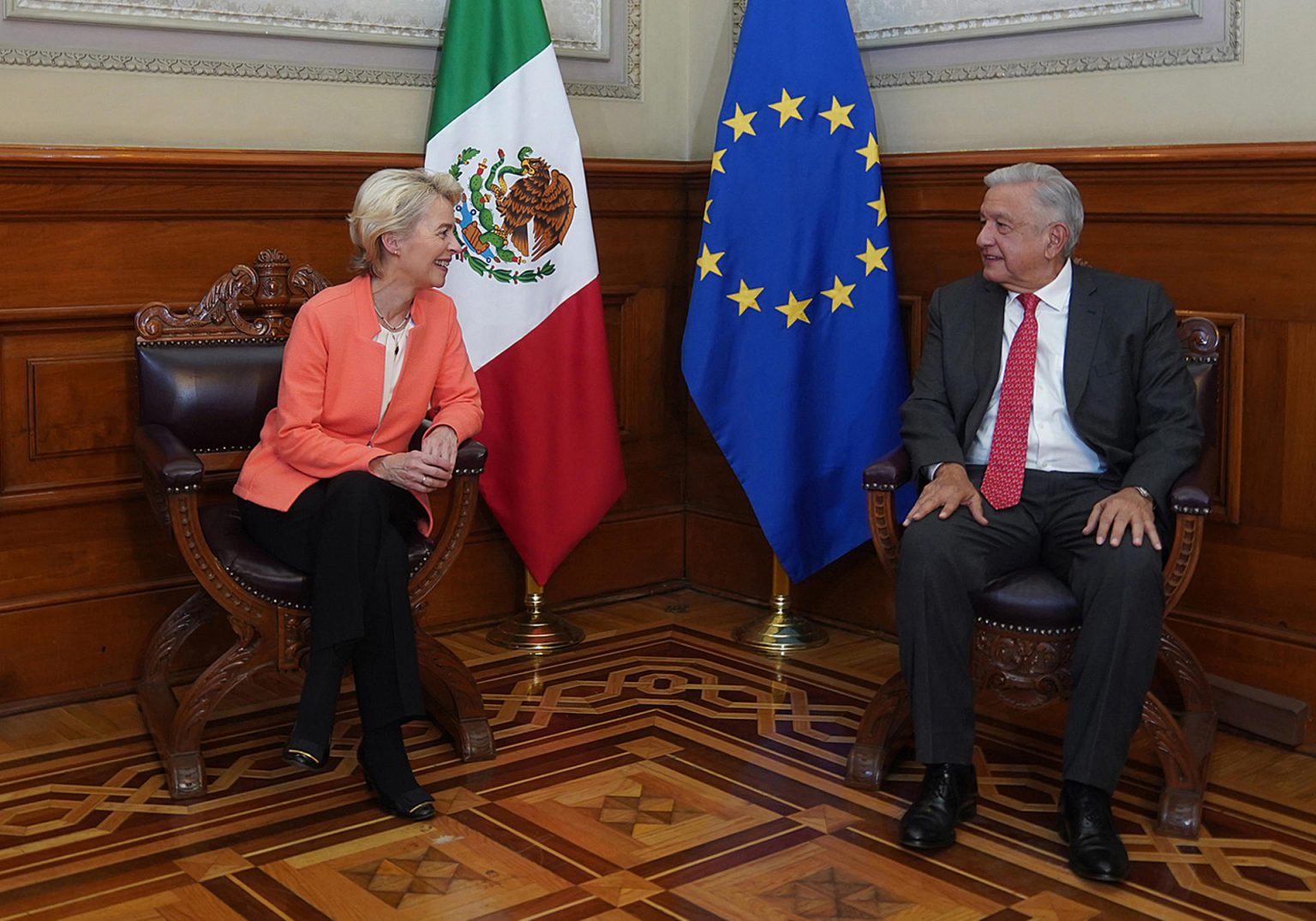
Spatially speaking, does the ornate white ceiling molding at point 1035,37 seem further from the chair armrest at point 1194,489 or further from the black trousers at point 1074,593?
the black trousers at point 1074,593

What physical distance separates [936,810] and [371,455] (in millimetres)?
1328

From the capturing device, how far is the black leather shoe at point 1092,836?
2.67 m


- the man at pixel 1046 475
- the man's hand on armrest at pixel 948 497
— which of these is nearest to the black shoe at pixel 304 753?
the man at pixel 1046 475

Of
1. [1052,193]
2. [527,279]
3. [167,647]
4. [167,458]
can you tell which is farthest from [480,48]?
[167,647]

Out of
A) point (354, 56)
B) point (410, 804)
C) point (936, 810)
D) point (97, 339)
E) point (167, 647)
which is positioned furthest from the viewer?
point (354, 56)

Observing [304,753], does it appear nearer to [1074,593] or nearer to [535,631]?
[535,631]

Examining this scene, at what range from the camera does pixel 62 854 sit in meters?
2.76

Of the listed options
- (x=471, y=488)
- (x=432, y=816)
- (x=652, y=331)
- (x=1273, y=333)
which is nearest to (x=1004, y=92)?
(x=1273, y=333)

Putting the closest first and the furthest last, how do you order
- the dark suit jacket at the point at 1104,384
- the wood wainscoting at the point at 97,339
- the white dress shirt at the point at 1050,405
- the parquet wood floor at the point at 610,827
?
the parquet wood floor at the point at 610,827 < the dark suit jacket at the point at 1104,384 < the white dress shirt at the point at 1050,405 < the wood wainscoting at the point at 97,339

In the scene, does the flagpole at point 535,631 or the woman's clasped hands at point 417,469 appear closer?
the woman's clasped hands at point 417,469

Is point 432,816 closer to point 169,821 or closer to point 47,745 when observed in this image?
point 169,821

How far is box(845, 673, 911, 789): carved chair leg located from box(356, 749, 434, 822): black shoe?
34.2 inches

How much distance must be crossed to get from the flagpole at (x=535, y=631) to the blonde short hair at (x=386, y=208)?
126 cm

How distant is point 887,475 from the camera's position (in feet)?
10.1
